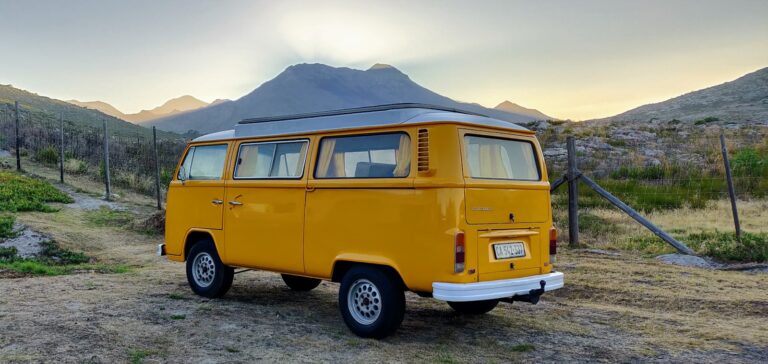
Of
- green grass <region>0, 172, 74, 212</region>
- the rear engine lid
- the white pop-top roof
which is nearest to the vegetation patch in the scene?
green grass <region>0, 172, 74, 212</region>

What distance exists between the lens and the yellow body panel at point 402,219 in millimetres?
5645

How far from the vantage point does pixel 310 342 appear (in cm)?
601

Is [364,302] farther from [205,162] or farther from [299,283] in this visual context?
[205,162]

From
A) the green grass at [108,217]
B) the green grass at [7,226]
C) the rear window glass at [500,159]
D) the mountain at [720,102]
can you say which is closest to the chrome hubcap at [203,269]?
the rear window glass at [500,159]

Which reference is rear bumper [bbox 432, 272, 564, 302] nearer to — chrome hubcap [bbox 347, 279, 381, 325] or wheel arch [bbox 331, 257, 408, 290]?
wheel arch [bbox 331, 257, 408, 290]

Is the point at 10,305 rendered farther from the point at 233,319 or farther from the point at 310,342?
the point at 310,342

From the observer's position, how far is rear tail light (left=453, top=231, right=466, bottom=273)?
5512 mm

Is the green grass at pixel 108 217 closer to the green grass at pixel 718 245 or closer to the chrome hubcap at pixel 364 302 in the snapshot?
the chrome hubcap at pixel 364 302

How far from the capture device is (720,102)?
234ft

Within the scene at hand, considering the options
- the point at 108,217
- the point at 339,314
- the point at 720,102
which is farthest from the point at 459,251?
the point at 720,102

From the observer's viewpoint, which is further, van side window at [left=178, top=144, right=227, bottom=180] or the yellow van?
van side window at [left=178, top=144, right=227, bottom=180]

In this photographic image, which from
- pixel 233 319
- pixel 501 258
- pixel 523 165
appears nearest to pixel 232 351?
pixel 233 319

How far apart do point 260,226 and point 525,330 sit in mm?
3230

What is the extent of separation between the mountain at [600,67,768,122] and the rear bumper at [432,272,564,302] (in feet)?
186
